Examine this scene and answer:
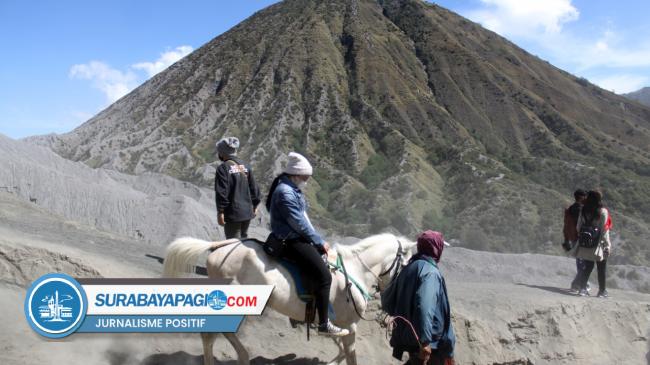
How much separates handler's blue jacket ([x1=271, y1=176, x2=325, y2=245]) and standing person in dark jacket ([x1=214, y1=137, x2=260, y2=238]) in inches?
51.9

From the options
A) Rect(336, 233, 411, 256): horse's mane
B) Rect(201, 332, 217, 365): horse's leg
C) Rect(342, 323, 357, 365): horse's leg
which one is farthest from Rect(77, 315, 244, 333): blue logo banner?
Rect(336, 233, 411, 256): horse's mane

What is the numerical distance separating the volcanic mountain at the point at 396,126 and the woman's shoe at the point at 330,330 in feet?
90.2

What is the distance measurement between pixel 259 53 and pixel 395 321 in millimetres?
62360

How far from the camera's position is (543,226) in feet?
118

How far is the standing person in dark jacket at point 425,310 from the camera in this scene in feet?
14.5

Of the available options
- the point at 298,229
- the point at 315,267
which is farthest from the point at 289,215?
the point at 315,267

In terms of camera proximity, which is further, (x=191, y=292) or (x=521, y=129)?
(x=521, y=129)

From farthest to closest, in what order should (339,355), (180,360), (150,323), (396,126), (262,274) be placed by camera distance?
1. (396,126)
2. (339,355)
3. (180,360)
4. (262,274)
5. (150,323)

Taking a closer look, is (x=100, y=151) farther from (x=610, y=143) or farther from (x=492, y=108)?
(x=610, y=143)

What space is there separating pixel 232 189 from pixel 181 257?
1.50m

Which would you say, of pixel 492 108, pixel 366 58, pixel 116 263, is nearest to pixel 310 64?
pixel 366 58

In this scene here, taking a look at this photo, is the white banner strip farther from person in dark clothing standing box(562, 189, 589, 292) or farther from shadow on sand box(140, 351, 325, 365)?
person in dark clothing standing box(562, 189, 589, 292)

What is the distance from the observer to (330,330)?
5.90 metres

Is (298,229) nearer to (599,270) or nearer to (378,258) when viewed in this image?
(378,258)
